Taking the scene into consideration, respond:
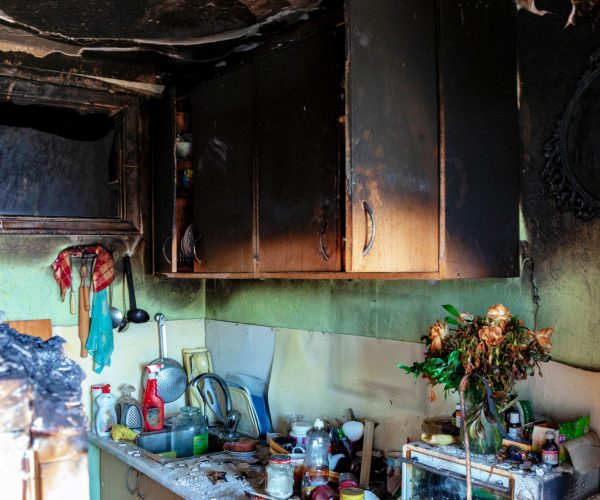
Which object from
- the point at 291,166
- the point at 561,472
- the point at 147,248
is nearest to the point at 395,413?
the point at 561,472

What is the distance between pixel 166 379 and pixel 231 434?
52 cm

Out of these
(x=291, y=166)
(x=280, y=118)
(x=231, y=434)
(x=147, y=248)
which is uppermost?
(x=280, y=118)

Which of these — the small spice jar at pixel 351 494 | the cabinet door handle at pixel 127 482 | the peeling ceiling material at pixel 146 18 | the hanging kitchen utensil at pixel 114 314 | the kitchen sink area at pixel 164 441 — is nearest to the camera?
the small spice jar at pixel 351 494

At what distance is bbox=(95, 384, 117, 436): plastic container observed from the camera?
9.91 feet

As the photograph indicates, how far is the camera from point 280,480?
212 centimetres

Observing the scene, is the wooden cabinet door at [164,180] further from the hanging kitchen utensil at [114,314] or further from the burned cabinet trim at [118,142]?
the hanging kitchen utensil at [114,314]

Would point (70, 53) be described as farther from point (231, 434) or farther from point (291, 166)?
point (231, 434)

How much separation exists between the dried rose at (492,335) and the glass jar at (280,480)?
891 mm

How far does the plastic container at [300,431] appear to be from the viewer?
255cm

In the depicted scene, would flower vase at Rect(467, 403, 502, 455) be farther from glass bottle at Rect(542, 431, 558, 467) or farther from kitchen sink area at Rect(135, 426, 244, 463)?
kitchen sink area at Rect(135, 426, 244, 463)

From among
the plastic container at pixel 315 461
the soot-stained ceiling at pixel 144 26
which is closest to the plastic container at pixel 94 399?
the plastic container at pixel 315 461

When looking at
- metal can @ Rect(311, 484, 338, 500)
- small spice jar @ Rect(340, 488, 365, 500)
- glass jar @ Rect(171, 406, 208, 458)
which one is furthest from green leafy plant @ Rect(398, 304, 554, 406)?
glass jar @ Rect(171, 406, 208, 458)

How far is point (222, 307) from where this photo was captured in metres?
3.42

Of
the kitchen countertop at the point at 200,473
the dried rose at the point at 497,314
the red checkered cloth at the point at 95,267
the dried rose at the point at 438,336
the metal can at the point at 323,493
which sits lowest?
the kitchen countertop at the point at 200,473
